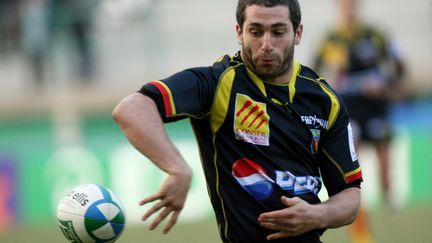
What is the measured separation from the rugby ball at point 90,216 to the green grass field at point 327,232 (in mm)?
5004

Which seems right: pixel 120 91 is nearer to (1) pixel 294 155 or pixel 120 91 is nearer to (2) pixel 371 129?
(2) pixel 371 129

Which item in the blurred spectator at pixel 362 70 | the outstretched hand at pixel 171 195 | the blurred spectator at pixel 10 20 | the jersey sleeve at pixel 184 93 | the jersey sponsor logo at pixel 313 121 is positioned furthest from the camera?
the blurred spectator at pixel 10 20

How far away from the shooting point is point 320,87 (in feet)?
15.0

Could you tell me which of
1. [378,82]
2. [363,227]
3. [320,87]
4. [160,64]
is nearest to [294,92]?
[320,87]

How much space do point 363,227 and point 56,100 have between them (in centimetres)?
746

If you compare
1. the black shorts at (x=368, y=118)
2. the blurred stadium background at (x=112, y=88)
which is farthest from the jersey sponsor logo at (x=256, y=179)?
the blurred stadium background at (x=112, y=88)

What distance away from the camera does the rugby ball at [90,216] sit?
4438 millimetres

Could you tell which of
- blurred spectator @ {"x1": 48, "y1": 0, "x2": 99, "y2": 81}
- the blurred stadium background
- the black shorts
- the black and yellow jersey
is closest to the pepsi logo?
the black and yellow jersey

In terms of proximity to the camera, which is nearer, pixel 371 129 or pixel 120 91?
pixel 371 129

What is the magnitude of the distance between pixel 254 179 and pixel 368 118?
21.2 ft

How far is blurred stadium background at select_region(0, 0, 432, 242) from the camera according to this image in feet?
40.1

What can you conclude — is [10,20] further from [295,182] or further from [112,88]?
[295,182]

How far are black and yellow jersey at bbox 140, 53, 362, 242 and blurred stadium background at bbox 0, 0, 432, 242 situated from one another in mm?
6931

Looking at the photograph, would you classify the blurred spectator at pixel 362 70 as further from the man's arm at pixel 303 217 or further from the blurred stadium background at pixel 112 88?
the man's arm at pixel 303 217
